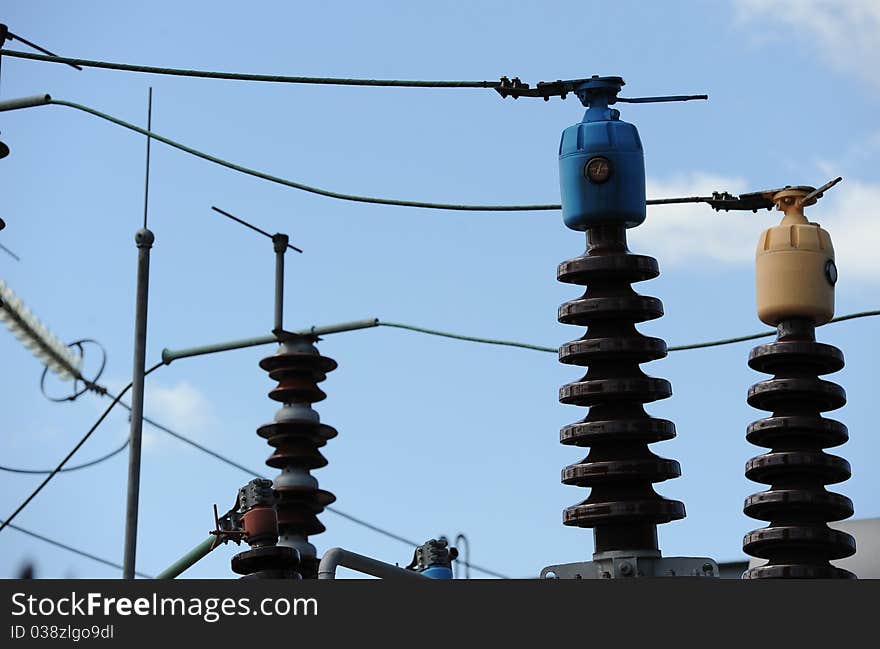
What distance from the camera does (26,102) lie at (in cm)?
1719

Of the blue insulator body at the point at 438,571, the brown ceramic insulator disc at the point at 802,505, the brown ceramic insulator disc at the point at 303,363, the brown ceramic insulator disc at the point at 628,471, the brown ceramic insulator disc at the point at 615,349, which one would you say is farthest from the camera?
the brown ceramic insulator disc at the point at 303,363

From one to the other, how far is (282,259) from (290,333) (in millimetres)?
2280

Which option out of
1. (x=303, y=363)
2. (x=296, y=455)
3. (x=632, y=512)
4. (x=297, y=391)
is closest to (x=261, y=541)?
(x=296, y=455)

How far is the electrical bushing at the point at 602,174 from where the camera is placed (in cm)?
1179

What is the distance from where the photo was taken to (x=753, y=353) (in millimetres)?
12492

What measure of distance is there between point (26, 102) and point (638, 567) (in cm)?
882

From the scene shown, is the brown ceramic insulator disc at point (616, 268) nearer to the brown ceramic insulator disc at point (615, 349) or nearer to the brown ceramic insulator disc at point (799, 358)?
the brown ceramic insulator disc at point (615, 349)

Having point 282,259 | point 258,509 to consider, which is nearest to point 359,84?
point 258,509

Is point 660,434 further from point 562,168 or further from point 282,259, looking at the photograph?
point 282,259

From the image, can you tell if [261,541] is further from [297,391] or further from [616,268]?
[616,268]

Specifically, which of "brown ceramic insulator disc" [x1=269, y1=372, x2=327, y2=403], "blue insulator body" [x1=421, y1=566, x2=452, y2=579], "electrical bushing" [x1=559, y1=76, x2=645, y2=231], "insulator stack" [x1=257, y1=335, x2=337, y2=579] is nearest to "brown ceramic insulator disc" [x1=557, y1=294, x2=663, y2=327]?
"electrical bushing" [x1=559, y1=76, x2=645, y2=231]

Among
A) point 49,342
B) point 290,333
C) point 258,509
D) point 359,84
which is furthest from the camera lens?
point 49,342

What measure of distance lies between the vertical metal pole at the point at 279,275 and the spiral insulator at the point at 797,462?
25.8 ft

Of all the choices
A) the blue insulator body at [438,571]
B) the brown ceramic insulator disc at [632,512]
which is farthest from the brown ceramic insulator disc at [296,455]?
the brown ceramic insulator disc at [632,512]
